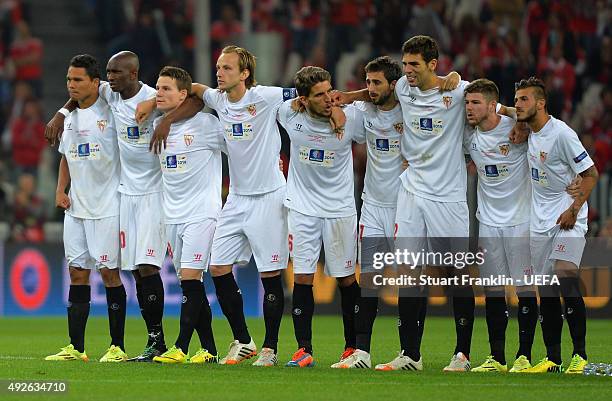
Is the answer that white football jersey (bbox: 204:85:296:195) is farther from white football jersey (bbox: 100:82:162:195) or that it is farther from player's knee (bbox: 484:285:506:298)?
player's knee (bbox: 484:285:506:298)

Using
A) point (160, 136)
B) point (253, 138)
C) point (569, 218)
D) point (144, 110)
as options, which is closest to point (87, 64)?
point (144, 110)

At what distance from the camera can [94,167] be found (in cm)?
1095

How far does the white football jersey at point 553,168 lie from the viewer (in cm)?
998

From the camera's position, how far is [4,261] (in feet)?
60.5

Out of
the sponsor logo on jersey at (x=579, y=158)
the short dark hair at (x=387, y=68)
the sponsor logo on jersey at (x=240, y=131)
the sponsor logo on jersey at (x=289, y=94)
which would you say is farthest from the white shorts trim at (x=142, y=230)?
the sponsor logo on jersey at (x=579, y=158)

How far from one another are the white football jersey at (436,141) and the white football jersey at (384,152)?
188mm

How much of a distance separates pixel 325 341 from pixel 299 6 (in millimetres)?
9776

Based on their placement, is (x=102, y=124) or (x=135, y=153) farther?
(x=102, y=124)

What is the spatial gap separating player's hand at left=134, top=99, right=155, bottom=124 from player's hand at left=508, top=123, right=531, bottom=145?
2.85m

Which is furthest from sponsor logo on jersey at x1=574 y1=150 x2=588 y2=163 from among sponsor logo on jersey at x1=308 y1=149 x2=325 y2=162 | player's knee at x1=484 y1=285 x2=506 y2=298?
sponsor logo on jersey at x1=308 y1=149 x2=325 y2=162

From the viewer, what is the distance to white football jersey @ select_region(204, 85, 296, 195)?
1054 centimetres

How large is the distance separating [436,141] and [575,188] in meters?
1.08

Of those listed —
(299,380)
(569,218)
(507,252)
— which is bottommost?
(299,380)

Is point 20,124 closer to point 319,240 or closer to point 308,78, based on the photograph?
point 319,240
